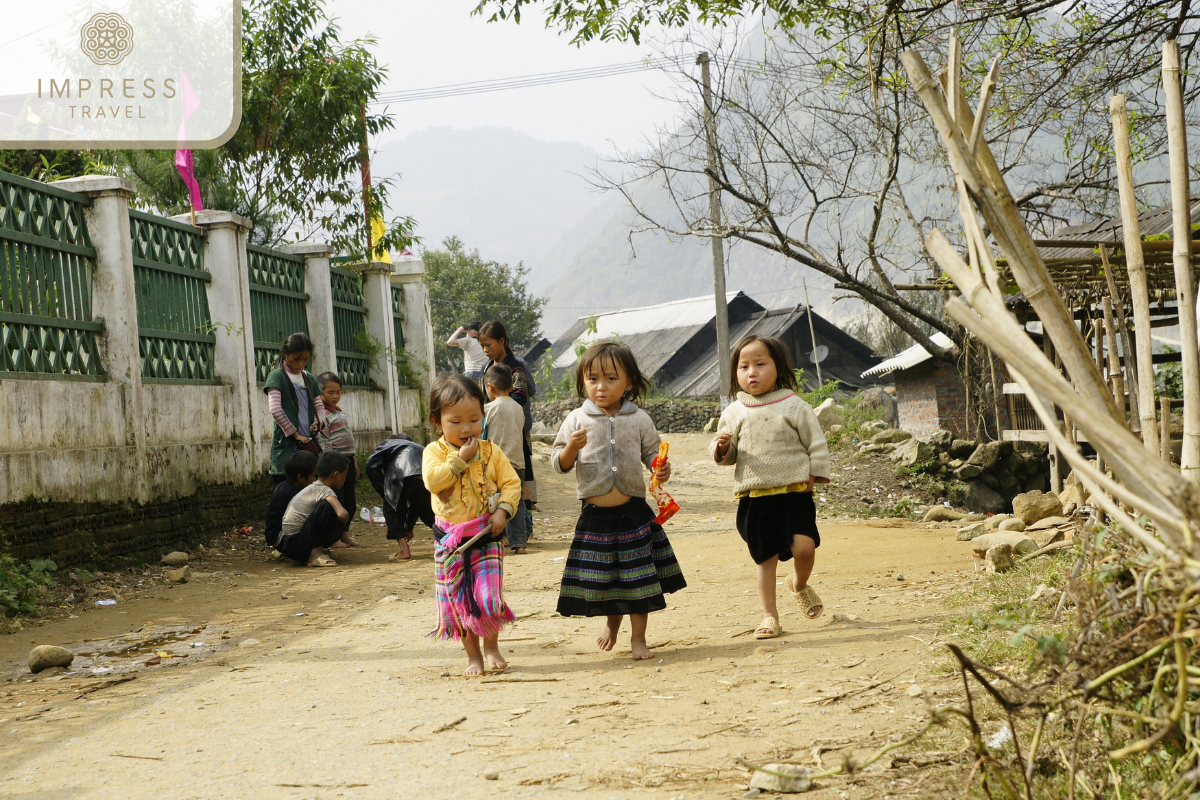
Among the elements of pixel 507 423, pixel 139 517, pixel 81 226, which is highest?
pixel 81 226

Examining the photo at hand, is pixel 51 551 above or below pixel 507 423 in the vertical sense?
below

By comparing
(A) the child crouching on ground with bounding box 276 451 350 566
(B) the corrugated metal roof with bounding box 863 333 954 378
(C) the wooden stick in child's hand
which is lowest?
(A) the child crouching on ground with bounding box 276 451 350 566

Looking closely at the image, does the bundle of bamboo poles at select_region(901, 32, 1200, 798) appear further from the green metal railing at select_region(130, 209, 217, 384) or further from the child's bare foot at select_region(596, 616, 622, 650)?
the green metal railing at select_region(130, 209, 217, 384)

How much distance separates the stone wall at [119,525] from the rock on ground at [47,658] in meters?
2.05

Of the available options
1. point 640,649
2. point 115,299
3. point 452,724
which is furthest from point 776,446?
point 115,299

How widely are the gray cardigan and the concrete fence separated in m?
3.99

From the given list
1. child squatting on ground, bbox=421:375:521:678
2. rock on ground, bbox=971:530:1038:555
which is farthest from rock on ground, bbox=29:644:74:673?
rock on ground, bbox=971:530:1038:555

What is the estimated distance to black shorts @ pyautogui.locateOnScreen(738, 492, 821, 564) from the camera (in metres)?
4.47

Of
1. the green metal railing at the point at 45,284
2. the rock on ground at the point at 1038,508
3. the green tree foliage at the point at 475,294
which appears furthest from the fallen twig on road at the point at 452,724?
the green tree foliage at the point at 475,294

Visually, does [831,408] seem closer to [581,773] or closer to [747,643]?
[747,643]

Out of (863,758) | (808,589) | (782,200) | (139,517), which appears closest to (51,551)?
(139,517)

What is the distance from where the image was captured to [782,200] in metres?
15.5

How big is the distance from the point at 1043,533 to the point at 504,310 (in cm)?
3901

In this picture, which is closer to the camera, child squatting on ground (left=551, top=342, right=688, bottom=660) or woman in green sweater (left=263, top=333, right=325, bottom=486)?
child squatting on ground (left=551, top=342, right=688, bottom=660)
